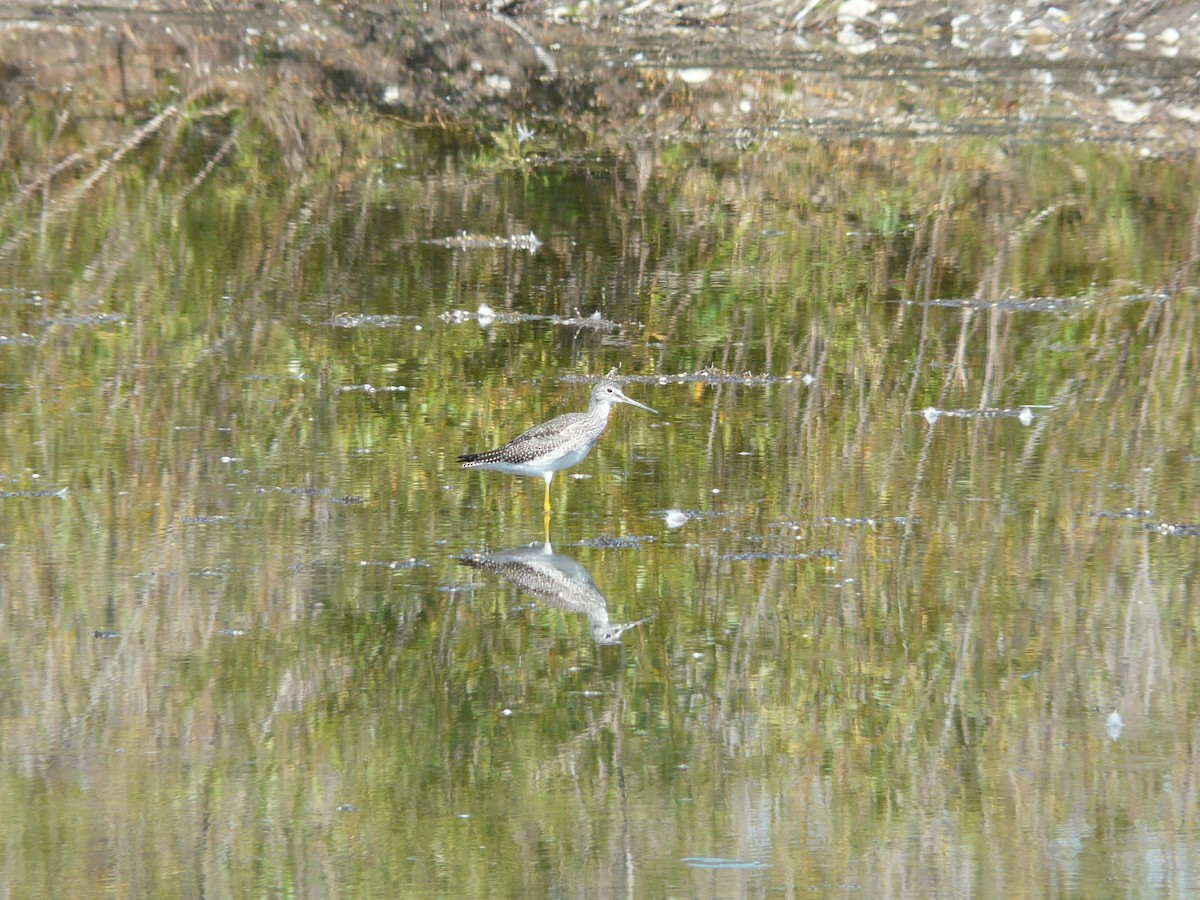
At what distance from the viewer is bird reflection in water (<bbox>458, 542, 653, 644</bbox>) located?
23.4ft

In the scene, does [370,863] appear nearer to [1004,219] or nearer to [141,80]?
[1004,219]

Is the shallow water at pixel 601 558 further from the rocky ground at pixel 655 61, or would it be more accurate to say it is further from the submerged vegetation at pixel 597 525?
the rocky ground at pixel 655 61

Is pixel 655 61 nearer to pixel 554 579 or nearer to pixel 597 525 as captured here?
pixel 597 525

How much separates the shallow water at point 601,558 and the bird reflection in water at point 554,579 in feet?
0.20

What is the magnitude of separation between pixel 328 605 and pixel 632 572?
1265 mm

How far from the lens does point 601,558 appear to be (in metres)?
7.84

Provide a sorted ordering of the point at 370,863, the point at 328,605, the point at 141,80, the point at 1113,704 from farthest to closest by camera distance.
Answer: the point at 141,80 → the point at 328,605 → the point at 1113,704 → the point at 370,863

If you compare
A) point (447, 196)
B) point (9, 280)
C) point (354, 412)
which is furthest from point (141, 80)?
point (354, 412)

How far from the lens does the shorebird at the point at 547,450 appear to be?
8.50m

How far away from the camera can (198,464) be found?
8.90m

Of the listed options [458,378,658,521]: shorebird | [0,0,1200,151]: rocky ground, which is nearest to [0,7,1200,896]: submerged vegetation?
[458,378,658,521]: shorebird

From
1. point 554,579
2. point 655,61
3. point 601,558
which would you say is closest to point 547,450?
point 601,558

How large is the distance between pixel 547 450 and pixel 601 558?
0.82 meters

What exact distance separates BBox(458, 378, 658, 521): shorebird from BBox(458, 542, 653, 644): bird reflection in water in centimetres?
59
